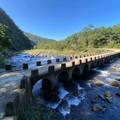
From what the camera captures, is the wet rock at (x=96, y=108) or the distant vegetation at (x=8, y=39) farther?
the distant vegetation at (x=8, y=39)

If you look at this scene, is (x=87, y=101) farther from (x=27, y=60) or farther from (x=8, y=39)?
(x=8, y=39)

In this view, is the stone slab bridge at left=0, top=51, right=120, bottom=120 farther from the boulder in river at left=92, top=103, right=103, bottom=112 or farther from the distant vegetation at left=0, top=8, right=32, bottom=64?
the distant vegetation at left=0, top=8, right=32, bottom=64

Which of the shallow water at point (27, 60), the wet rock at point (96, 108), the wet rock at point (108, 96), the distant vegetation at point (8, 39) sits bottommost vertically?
the wet rock at point (96, 108)

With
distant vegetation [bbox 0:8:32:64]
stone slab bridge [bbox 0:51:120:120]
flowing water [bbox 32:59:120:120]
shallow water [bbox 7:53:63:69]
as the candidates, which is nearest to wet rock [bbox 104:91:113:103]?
flowing water [bbox 32:59:120:120]

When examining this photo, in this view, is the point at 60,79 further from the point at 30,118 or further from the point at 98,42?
the point at 98,42

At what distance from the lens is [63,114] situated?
39.1 feet

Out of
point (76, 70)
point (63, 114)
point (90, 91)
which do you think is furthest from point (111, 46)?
point (63, 114)

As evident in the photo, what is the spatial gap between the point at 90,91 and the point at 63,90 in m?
2.51

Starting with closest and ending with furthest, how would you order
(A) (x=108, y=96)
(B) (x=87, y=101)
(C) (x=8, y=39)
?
(B) (x=87, y=101) < (A) (x=108, y=96) < (C) (x=8, y=39)

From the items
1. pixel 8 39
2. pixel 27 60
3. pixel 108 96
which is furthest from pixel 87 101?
pixel 8 39

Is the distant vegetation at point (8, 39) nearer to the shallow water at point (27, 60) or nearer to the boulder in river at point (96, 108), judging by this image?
the shallow water at point (27, 60)

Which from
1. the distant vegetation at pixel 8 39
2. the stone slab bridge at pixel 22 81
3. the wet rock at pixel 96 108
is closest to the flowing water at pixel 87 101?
→ the wet rock at pixel 96 108

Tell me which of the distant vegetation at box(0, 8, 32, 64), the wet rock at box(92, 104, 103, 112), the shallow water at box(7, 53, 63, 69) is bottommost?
the wet rock at box(92, 104, 103, 112)

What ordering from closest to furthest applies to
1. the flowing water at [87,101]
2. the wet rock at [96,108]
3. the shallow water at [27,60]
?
the flowing water at [87,101] < the wet rock at [96,108] < the shallow water at [27,60]
